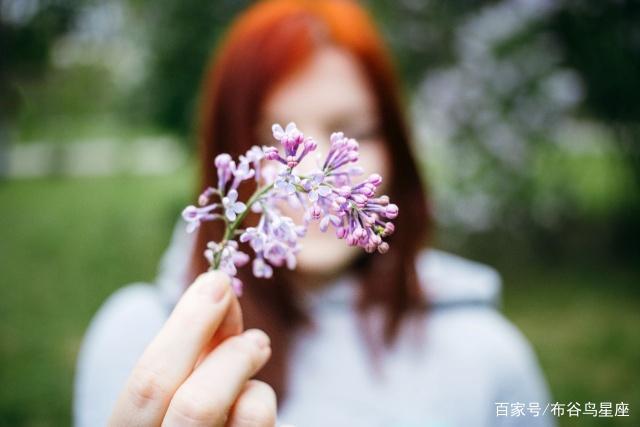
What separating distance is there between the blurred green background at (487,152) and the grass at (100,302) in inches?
1.0

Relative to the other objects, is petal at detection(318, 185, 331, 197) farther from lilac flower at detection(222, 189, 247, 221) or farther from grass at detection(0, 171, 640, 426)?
grass at detection(0, 171, 640, 426)

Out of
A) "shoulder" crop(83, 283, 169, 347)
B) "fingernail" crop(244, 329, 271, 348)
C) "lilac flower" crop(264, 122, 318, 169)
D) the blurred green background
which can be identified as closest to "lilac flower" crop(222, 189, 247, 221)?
"lilac flower" crop(264, 122, 318, 169)

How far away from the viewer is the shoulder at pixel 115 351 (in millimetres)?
2371

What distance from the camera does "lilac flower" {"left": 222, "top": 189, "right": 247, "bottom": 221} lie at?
1.08m

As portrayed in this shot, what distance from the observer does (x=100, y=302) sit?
7219 millimetres

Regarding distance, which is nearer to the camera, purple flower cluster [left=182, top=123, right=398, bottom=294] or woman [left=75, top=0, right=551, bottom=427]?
purple flower cluster [left=182, top=123, right=398, bottom=294]

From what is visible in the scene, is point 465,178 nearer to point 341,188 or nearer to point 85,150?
point 341,188

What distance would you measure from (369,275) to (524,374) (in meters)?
0.89

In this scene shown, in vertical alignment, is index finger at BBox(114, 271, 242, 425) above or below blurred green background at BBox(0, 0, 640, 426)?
below

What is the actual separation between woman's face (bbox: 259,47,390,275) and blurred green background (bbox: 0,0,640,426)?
3859 mm

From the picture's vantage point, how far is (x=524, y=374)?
2.70 metres

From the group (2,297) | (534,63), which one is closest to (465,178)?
(534,63)

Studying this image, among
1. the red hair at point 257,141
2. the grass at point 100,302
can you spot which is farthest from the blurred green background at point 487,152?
the red hair at point 257,141

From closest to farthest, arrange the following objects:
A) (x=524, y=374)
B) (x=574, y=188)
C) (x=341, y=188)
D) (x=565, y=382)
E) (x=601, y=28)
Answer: (x=341, y=188), (x=524, y=374), (x=565, y=382), (x=601, y=28), (x=574, y=188)
